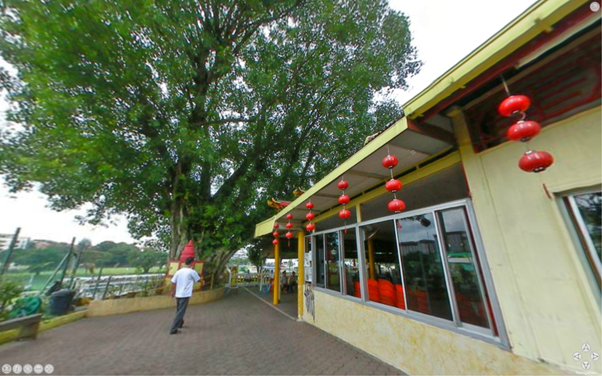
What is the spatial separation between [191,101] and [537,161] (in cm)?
1145

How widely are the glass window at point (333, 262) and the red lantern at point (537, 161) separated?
4.32 metres

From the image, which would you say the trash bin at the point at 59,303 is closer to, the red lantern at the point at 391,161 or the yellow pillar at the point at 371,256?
the yellow pillar at the point at 371,256

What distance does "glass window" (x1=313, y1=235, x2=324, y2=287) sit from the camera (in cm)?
606

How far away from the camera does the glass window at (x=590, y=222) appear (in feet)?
5.40

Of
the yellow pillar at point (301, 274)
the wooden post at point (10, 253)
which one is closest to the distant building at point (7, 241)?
the wooden post at point (10, 253)

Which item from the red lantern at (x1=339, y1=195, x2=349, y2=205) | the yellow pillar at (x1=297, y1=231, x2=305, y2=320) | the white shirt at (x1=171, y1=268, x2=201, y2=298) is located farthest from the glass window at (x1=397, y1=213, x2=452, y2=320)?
the white shirt at (x1=171, y1=268, x2=201, y2=298)

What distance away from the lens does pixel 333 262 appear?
5621 mm

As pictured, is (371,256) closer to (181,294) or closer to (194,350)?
(194,350)

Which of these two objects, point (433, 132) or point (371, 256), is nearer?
point (433, 132)

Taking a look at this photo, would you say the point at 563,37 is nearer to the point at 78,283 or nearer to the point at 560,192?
the point at 560,192

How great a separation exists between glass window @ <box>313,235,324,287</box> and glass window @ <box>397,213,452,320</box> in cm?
292

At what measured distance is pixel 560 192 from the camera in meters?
1.80

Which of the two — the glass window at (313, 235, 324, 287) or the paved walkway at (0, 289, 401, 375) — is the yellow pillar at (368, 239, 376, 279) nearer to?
the glass window at (313, 235, 324, 287)

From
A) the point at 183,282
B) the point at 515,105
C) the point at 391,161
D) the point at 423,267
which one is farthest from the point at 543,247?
the point at 183,282
